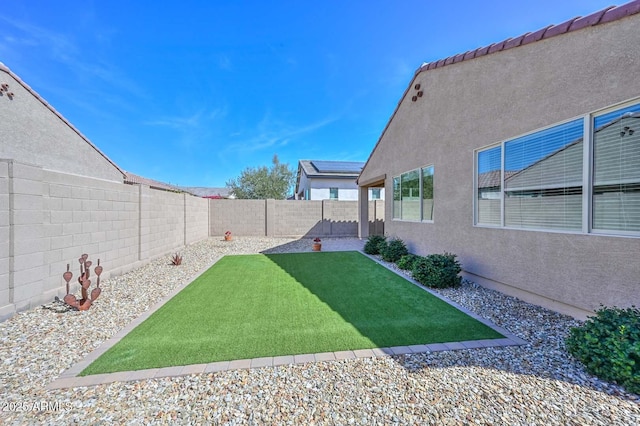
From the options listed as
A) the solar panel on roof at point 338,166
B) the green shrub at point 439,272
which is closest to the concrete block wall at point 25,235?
the green shrub at point 439,272

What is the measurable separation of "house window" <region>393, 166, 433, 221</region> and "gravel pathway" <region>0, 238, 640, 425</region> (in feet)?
15.6

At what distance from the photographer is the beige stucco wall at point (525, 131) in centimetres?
343

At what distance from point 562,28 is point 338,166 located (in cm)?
2075

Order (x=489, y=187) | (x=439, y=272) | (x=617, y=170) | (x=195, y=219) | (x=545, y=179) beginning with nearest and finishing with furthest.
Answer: (x=617, y=170), (x=545, y=179), (x=489, y=187), (x=439, y=272), (x=195, y=219)

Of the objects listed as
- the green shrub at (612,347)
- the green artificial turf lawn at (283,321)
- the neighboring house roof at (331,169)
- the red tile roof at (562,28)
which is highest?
the neighboring house roof at (331,169)

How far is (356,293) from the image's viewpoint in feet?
18.0

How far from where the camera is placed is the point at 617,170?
352cm

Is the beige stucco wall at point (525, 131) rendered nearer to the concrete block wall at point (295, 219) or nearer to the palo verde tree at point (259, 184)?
the concrete block wall at point (295, 219)

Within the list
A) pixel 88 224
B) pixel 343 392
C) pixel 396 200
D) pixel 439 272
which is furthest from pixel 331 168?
pixel 343 392

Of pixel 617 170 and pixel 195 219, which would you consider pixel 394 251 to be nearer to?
pixel 617 170

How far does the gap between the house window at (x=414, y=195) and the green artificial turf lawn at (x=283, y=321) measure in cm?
249

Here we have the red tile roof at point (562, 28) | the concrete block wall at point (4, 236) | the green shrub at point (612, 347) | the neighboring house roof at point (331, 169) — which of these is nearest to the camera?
the green shrub at point (612, 347)

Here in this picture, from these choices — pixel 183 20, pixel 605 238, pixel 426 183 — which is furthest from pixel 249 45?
pixel 605 238

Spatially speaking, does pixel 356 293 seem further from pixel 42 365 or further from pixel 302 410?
pixel 42 365
